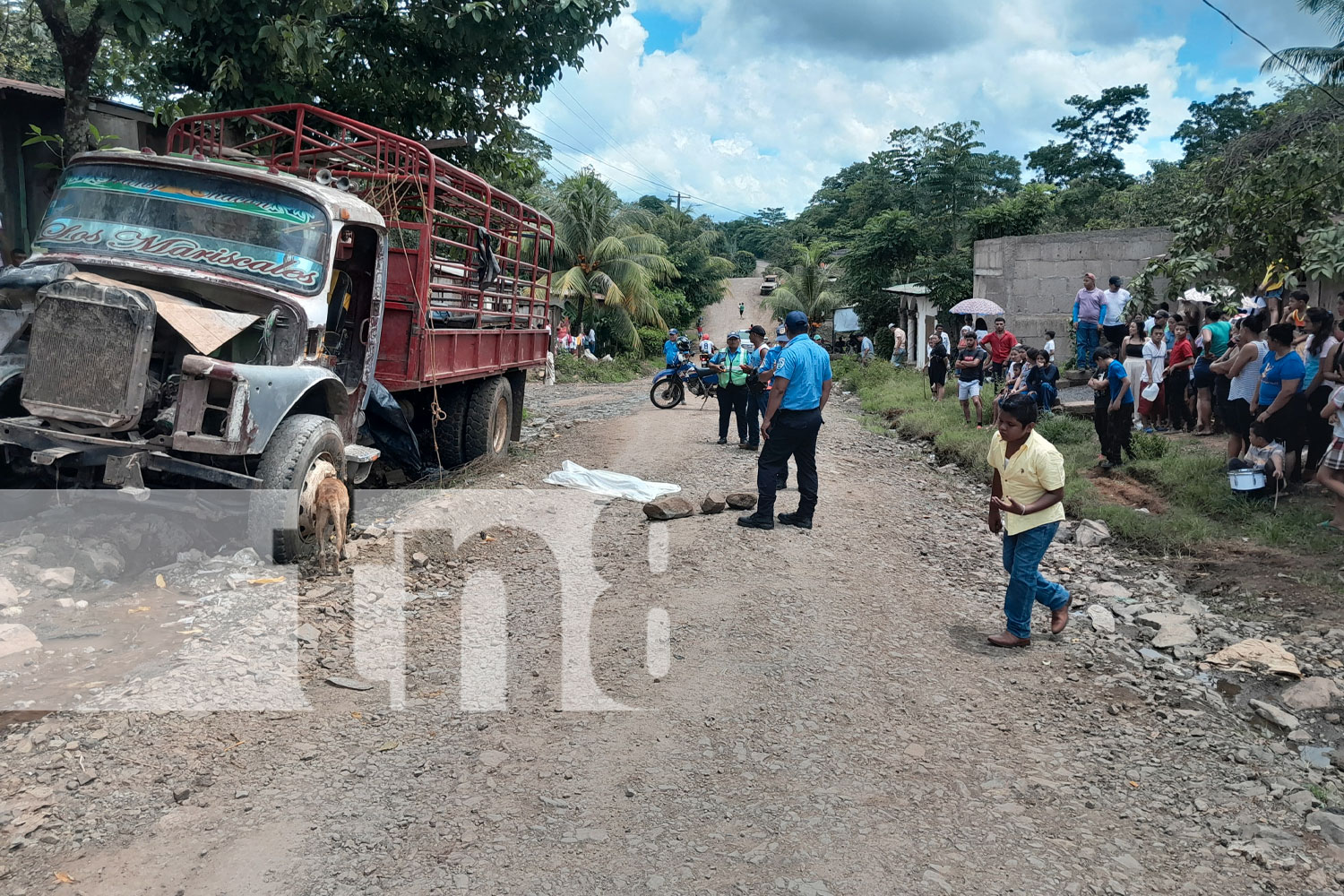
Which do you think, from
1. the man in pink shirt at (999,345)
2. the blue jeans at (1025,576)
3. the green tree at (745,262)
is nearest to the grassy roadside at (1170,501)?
the man in pink shirt at (999,345)

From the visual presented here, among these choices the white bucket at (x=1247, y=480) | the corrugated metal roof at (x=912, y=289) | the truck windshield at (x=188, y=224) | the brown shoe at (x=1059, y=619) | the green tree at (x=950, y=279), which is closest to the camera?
the brown shoe at (x=1059, y=619)

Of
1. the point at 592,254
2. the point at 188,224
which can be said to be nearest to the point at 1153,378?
the point at 188,224

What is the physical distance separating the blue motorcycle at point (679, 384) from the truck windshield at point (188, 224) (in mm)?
11118

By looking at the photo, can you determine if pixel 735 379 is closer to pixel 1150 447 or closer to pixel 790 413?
pixel 790 413

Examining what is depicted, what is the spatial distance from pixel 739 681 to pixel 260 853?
89.1 inches

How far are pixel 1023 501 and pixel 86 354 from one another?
197 inches

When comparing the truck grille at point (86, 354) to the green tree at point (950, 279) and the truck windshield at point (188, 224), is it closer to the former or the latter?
the truck windshield at point (188, 224)

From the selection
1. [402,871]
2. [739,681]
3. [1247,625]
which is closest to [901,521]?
[1247,625]

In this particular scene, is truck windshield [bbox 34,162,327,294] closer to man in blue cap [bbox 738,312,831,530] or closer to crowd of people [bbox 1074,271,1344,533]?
man in blue cap [bbox 738,312,831,530]

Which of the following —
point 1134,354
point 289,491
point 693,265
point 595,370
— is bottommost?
point 289,491

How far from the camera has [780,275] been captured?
48.6 m

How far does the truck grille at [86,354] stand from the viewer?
204 inches

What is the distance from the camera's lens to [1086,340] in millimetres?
15250

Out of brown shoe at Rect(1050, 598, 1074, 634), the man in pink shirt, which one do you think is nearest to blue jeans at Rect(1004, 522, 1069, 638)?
brown shoe at Rect(1050, 598, 1074, 634)
